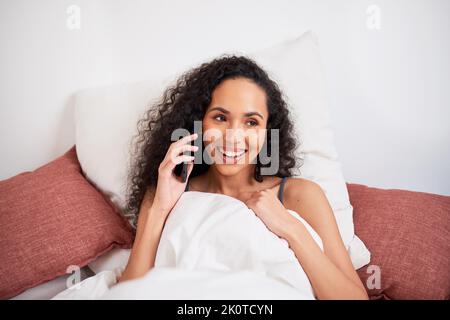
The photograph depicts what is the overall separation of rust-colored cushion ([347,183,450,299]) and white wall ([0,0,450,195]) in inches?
13.7

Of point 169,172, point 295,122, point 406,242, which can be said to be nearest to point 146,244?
point 169,172

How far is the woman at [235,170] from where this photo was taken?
97cm

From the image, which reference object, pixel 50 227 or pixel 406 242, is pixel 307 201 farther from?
pixel 50 227

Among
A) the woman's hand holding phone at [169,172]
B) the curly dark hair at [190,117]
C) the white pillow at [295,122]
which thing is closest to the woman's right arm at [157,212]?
the woman's hand holding phone at [169,172]

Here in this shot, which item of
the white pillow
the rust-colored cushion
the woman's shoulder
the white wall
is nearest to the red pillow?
the white pillow

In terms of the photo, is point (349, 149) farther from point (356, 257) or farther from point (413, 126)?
point (356, 257)

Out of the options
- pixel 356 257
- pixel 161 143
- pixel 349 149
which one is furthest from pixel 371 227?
pixel 161 143

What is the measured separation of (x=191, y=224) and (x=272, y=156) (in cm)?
43

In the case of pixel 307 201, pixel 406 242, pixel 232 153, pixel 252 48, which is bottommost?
pixel 406 242

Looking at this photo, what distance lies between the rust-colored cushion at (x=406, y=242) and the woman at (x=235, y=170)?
140mm

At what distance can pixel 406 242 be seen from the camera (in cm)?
107

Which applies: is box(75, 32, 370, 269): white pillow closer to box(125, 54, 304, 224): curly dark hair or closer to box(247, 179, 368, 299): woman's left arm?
box(125, 54, 304, 224): curly dark hair

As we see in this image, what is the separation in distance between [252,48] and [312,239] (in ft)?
2.78

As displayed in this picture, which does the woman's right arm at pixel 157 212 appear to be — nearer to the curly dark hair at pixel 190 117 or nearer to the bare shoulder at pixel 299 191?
the curly dark hair at pixel 190 117
